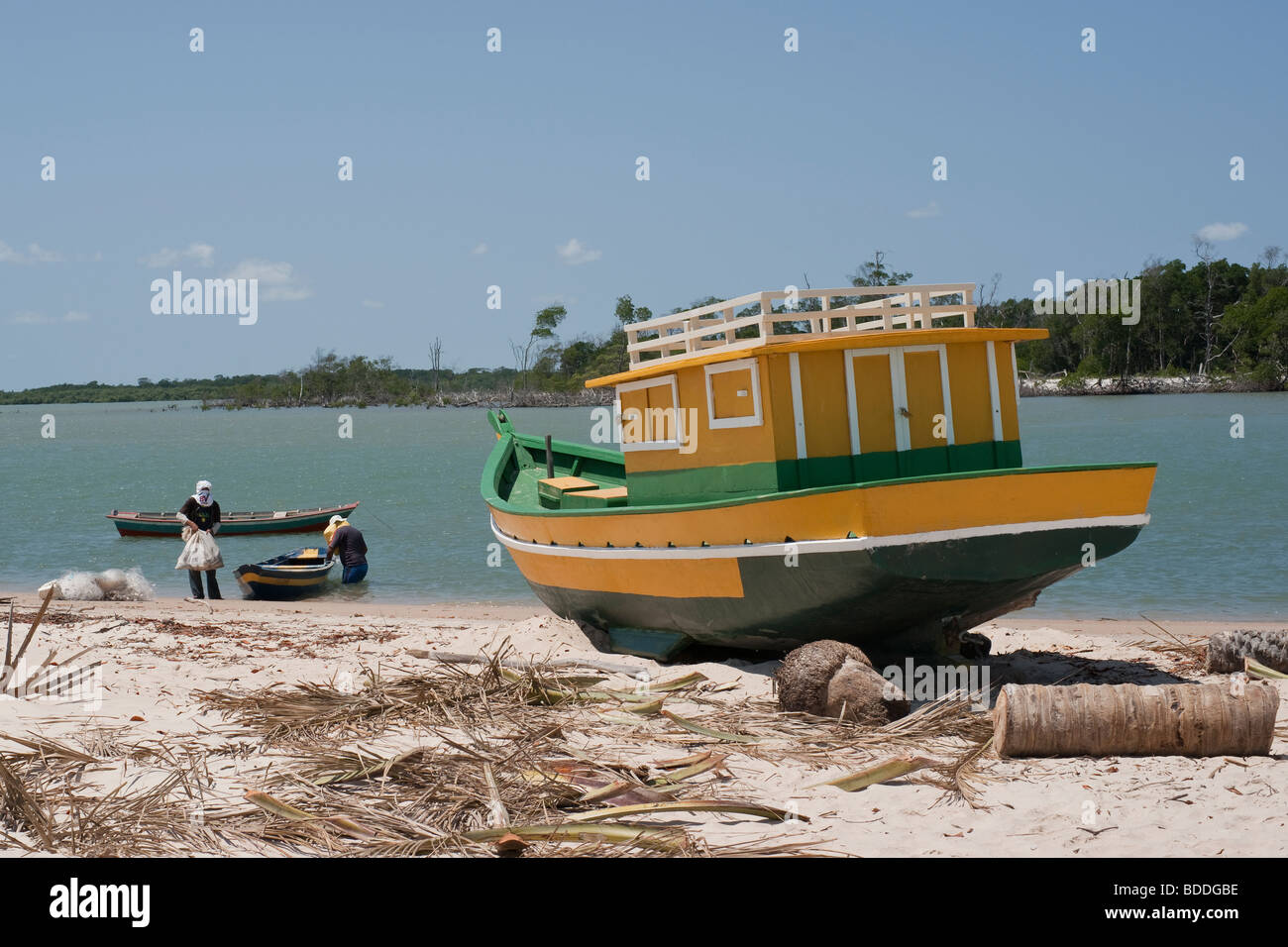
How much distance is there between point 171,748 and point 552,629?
6068 millimetres

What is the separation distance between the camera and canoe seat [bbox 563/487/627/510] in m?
12.6

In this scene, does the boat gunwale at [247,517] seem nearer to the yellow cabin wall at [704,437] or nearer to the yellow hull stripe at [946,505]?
the yellow cabin wall at [704,437]

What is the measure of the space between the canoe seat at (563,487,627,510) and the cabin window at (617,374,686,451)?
4.89 feet

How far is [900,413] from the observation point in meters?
9.22

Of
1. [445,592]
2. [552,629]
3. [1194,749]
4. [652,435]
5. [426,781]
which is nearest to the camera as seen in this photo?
[426,781]

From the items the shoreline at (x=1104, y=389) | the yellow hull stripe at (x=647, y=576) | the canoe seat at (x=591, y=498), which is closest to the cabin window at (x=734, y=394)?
the yellow hull stripe at (x=647, y=576)

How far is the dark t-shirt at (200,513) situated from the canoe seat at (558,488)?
5.25 m

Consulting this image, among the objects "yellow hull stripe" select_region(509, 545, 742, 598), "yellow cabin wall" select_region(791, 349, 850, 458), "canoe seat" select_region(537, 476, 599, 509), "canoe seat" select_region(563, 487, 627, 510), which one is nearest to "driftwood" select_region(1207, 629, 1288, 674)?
"yellow cabin wall" select_region(791, 349, 850, 458)

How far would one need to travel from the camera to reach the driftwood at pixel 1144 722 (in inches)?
→ 264

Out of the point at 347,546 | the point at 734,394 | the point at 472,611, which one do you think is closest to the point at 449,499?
the point at 347,546

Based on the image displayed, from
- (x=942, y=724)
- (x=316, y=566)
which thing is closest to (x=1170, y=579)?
(x=942, y=724)

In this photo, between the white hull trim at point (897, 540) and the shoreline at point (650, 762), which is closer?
the shoreline at point (650, 762)

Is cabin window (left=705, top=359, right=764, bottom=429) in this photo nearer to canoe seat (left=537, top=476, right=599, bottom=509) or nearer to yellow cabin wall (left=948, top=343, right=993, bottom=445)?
yellow cabin wall (left=948, top=343, right=993, bottom=445)
